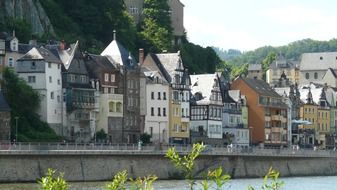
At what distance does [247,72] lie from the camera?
196 metres

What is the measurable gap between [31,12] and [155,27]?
2369cm

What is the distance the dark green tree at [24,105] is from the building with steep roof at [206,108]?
26185 mm

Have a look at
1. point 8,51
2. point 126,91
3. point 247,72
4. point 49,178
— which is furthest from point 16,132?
point 247,72

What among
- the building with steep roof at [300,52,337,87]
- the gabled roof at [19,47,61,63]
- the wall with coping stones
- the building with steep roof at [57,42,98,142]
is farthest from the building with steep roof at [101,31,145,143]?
the building with steep roof at [300,52,337,87]

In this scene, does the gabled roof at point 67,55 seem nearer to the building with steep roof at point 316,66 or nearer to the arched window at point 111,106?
the arched window at point 111,106

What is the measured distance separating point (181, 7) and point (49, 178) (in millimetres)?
117840

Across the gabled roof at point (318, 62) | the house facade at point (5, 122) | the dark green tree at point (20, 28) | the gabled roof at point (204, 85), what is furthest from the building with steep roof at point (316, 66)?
the house facade at point (5, 122)

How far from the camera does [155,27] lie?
11712cm

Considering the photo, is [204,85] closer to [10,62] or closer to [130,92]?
[130,92]

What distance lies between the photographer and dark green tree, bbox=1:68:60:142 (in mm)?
72188

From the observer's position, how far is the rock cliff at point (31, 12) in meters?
94.4

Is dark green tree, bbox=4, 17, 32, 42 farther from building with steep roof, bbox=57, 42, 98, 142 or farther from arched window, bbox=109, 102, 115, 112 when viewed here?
arched window, bbox=109, 102, 115, 112

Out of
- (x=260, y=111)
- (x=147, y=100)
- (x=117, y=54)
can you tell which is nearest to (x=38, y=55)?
(x=117, y=54)

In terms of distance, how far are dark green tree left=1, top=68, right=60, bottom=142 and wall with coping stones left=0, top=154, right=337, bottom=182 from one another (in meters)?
7.73
